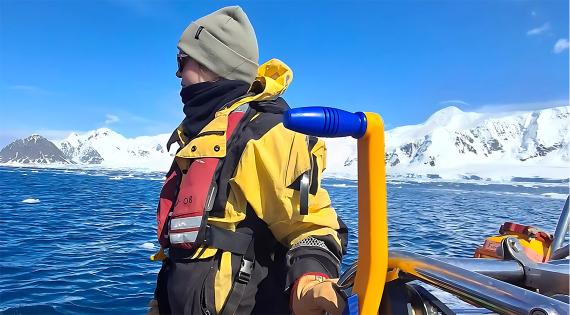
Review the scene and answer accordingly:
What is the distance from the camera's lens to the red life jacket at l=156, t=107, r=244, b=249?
62.4 inches

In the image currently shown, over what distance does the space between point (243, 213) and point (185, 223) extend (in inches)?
7.9

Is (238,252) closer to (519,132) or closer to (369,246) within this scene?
(369,246)

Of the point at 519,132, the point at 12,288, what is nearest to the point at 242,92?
the point at 12,288

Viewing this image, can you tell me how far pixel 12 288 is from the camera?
21.3 ft

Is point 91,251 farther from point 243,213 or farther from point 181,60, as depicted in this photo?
point 243,213

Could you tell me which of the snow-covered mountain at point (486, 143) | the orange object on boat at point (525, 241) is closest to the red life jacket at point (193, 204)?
the orange object on boat at point (525, 241)

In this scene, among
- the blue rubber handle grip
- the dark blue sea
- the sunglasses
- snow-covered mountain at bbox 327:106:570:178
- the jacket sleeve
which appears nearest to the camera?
the blue rubber handle grip

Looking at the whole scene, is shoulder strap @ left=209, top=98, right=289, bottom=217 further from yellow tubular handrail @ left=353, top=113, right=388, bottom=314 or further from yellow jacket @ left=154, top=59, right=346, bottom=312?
yellow tubular handrail @ left=353, top=113, right=388, bottom=314

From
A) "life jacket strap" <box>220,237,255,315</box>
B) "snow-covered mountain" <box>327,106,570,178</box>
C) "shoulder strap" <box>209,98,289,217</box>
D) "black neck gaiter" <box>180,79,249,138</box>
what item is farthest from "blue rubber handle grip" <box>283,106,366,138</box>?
"snow-covered mountain" <box>327,106,570,178</box>

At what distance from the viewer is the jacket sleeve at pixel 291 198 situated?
4.82 ft

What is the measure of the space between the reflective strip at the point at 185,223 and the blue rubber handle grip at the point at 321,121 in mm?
838

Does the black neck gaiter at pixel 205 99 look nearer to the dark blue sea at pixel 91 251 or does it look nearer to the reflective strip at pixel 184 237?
the reflective strip at pixel 184 237

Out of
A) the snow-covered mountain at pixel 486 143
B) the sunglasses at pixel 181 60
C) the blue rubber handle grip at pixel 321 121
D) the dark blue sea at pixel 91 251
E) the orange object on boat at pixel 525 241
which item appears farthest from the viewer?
the snow-covered mountain at pixel 486 143

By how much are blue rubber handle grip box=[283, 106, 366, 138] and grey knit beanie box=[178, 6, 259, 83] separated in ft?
3.59
